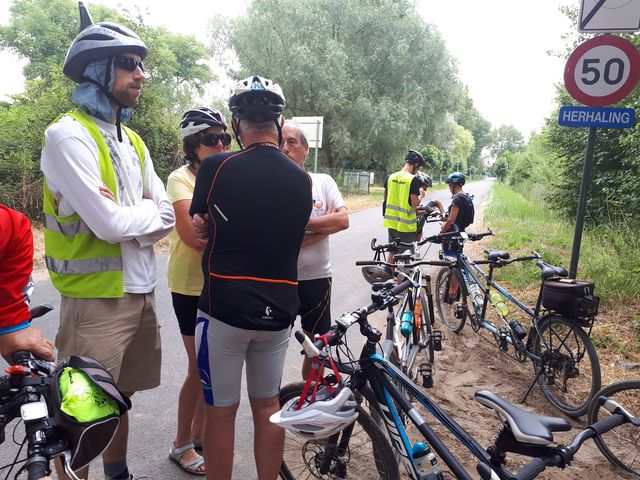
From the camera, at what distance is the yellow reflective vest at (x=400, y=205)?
21.0ft

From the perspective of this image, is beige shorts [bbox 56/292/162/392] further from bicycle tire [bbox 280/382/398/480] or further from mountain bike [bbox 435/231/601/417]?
mountain bike [bbox 435/231/601/417]

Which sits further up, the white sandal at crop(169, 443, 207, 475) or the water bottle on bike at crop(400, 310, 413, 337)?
the water bottle on bike at crop(400, 310, 413, 337)

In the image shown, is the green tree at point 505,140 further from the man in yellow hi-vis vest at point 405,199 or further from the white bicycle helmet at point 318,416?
the white bicycle helmet at point 318,416

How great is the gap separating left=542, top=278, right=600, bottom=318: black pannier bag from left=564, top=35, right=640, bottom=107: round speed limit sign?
165cm

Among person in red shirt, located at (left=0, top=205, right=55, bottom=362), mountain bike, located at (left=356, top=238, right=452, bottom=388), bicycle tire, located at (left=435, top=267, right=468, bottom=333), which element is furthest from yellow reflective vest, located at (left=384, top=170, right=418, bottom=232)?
person in red shirt, located at (left=0, top=205, right=55, bottom=362)

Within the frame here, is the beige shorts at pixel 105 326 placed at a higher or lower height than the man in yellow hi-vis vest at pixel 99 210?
lower

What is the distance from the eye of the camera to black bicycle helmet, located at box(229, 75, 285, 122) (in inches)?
77.7

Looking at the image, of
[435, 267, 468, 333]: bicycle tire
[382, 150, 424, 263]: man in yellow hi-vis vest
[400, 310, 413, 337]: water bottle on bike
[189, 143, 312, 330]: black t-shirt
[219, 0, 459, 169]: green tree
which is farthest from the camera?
[219, 0, 459, 169]: green tree

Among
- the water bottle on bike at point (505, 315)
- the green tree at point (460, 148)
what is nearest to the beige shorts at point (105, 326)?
the water bottle on bike at point (505, 315)

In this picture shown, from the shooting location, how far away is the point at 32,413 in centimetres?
117

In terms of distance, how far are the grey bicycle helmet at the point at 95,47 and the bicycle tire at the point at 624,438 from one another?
11.6 feet

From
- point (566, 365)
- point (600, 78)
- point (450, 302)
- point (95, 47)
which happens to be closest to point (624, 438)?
point (566, 365)

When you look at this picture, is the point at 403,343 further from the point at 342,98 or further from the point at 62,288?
the point at 342,98

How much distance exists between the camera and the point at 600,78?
393 centimetres
